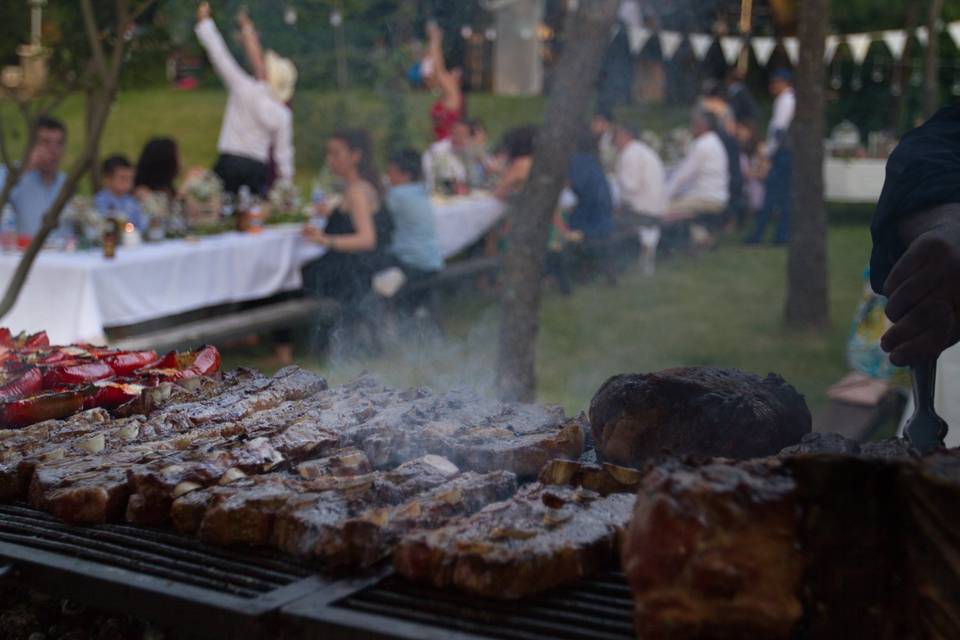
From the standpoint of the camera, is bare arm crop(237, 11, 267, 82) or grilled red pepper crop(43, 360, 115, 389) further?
bare arm crop(237, 11, 267, 82)

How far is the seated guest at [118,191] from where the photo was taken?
899 centimetres

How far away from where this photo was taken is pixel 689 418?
8.46 feet

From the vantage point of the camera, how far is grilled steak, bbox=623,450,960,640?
1729mm

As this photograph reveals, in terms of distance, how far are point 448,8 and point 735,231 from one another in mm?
7667

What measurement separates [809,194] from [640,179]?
4555mm

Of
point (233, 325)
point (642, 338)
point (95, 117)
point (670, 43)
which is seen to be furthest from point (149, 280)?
point (670, 43)

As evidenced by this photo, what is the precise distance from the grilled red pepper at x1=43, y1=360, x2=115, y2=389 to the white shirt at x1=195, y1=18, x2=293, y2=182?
7.73m

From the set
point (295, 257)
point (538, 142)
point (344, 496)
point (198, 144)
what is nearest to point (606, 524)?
point (344, 496)

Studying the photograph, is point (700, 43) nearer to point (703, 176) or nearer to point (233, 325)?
point (703, 176)

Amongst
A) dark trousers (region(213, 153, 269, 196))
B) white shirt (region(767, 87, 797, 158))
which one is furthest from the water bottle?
white shirt (region(767, 87, 797, 158))

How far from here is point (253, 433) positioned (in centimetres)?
285

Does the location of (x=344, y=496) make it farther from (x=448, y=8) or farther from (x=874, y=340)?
(x=448, y=8)

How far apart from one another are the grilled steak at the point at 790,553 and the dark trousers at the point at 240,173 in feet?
32.1

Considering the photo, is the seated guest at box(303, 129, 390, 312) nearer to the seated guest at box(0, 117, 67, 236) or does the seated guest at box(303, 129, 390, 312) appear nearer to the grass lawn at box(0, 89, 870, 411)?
the grass lawn at box(0, 89, 870, 411)
